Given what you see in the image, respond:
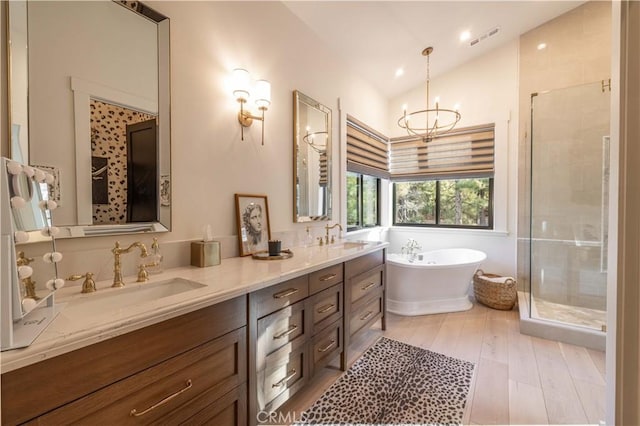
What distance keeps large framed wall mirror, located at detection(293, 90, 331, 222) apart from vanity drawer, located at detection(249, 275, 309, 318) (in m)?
0.97

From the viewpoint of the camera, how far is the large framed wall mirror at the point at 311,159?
2467 millimetres

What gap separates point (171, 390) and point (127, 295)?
47 centimetres

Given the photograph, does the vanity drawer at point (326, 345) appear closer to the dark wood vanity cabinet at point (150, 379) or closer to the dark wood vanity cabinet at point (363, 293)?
the dark wood vanity cabinet at point (363, 293)

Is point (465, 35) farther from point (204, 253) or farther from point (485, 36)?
point (204, 253)

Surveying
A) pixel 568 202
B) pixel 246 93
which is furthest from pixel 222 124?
pixel 568 202

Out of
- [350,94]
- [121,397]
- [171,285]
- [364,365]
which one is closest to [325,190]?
[350,94]

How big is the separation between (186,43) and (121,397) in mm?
1735

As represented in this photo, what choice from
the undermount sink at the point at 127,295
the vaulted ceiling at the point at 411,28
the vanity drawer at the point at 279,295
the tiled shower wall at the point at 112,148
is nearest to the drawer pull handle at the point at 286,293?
the vanity drawer at the point at 279,295

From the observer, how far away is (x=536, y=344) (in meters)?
2.45

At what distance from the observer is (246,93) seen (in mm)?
→ 1897

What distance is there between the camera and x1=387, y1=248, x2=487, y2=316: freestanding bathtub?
3.06 metres

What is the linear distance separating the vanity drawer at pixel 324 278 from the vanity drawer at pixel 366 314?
1.34ft

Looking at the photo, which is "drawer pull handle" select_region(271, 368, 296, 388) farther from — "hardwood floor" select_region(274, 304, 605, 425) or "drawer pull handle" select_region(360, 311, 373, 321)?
"drawer pull handle" select_region(360, 311, 373, 321)

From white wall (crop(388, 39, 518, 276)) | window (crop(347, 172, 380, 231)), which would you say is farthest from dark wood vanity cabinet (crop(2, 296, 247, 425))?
white wall (crop(388, 39, 518, 276))
